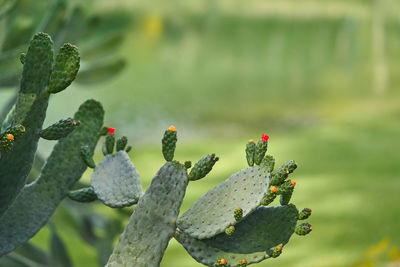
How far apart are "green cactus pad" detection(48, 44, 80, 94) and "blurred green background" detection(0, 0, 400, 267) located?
5.08ft

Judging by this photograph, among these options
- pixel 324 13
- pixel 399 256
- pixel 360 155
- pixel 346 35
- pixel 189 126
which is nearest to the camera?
pixel 399 256

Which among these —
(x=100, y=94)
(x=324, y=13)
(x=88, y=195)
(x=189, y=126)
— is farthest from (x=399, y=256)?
(x=324, y=13)

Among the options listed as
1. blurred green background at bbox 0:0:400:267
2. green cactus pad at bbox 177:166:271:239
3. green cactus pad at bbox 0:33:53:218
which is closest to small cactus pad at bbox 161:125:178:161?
green cactus pad at bbox 177:166:271:239

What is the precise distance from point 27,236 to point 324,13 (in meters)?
15.0

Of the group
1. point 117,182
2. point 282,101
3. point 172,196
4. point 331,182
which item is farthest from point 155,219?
point 282,101

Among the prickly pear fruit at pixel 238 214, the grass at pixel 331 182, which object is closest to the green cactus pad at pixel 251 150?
the prickly pear fruit at pixel 238 214

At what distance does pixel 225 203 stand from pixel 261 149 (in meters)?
0.11

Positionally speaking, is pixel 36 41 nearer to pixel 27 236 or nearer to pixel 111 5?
pixel 27 236

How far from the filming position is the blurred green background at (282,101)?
4562mm

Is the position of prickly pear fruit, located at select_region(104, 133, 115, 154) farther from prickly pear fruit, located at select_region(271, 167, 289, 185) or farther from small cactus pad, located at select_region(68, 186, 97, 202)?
prickly pear fruit, located at select_region(271, 167, 289, 185)

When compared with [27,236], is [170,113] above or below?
above

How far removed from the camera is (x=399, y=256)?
360 centimetres

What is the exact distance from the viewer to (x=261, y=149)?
1067 mm

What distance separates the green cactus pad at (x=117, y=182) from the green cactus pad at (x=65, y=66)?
26cm
